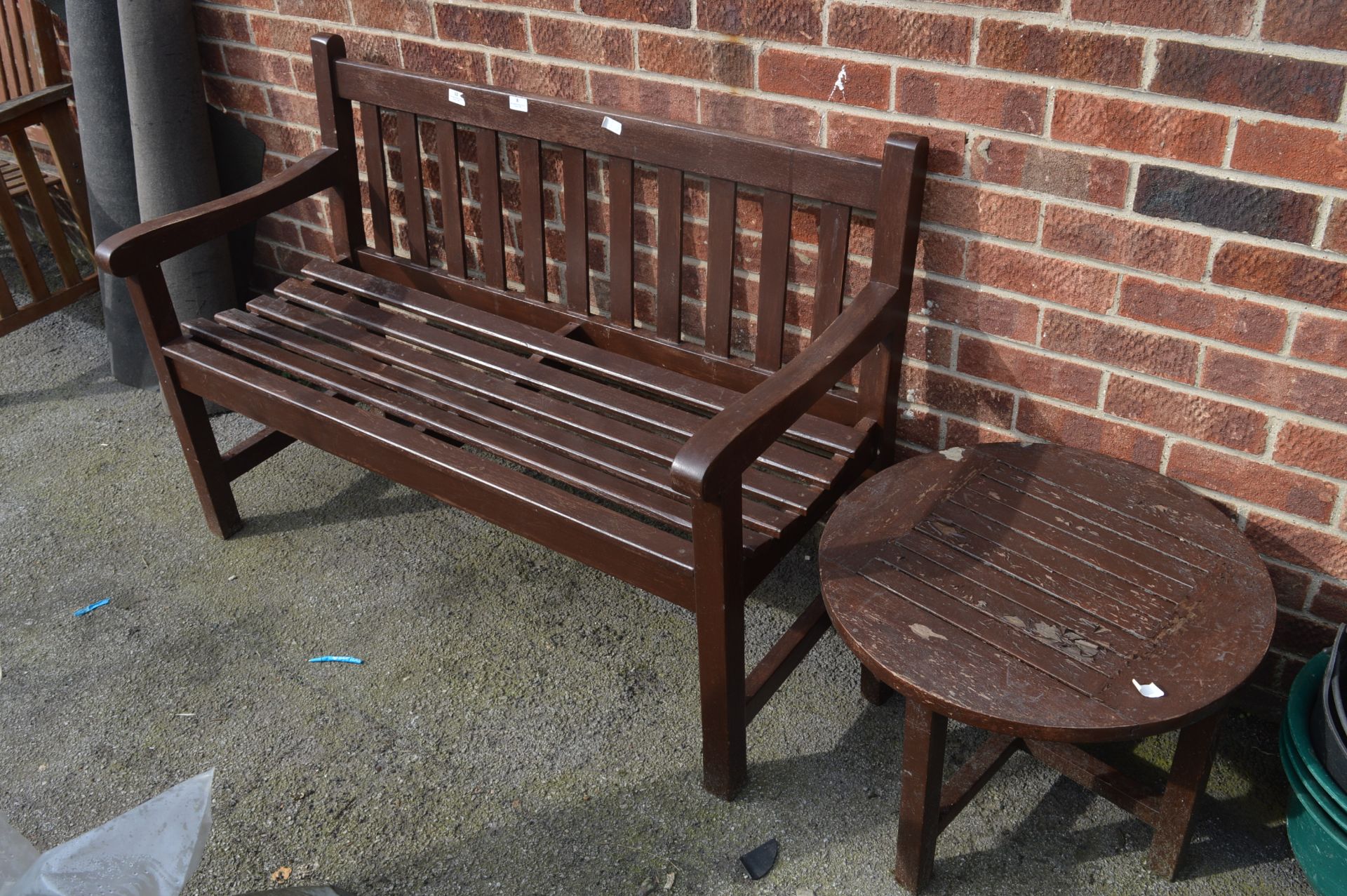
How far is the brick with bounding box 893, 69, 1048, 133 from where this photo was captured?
2.13 m

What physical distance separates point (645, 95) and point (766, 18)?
14.5 inches

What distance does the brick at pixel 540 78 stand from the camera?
8.96 ft

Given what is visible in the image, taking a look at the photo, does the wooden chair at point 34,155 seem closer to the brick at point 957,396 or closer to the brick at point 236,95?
the brick at point 236,95

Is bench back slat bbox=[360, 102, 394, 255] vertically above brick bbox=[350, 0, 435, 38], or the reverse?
brick bbox=[350, 0, 435, 38]

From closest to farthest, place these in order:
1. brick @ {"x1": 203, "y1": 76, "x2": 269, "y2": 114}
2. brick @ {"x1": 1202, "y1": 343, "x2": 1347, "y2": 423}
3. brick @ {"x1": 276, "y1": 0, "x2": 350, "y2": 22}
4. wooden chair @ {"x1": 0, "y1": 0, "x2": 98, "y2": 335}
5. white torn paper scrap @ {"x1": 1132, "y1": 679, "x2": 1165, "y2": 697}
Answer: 1. white torn paper scrap @ {"x1": 1132, "y1": 679, "x2": 1165, "y2": 697}
2. brick @ {"x1": 1202, "y1": 343, "x2": 1347, "y2": 423}
3. brick @ {"x1": 276, "y1": 0, "x2": 350, "y2": 22}
4. brick @ {"x1": 203, "y1": 76, "x2": 269, "y2": 114}
5. wooden chair @ {"x1": 0, "y1": 0, "x2": 98, "y2": 335}

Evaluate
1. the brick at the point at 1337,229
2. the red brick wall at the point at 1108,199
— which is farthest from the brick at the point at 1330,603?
the brick at the point at 1337,229

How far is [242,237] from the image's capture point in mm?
3789

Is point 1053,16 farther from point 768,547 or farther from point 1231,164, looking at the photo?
point 768,547

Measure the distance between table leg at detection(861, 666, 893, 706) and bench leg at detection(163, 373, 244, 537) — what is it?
5.72ft

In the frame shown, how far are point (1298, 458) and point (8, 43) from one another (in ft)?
13.4

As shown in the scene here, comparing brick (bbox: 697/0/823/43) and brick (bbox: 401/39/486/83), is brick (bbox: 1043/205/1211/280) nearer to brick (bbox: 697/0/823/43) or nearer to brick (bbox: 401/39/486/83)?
brick (bbox: 697/0/823/43)

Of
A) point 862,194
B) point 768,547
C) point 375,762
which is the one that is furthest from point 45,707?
point 862,194

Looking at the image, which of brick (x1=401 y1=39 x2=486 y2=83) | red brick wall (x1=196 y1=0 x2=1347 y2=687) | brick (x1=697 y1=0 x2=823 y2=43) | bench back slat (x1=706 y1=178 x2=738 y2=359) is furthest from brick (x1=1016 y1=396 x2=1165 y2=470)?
brick (x1=401 y1=39 x2=486 y2=83)

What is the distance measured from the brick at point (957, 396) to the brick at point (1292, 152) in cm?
67
